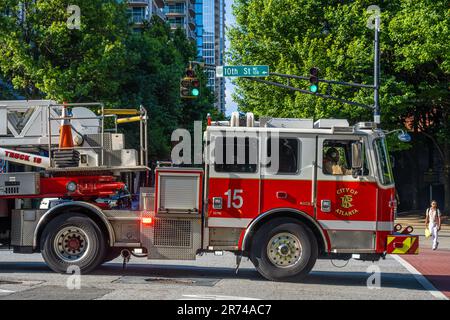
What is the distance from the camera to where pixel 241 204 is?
40.6 feet

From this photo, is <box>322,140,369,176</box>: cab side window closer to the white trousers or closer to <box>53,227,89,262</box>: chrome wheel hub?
<box>53,227,89,262</box>: chrome wheel hub

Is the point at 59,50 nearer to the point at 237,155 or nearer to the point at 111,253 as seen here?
the point at 111,253

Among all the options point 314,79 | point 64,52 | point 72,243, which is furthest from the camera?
point 64,52

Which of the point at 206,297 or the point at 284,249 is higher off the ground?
the point at 284,249

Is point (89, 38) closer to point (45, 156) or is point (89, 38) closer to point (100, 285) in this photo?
point (45, 156)

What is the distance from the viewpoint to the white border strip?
11.7 metres

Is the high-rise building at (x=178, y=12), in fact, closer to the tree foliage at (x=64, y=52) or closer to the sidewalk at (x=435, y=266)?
the tree foliage at (x=64, y=52)

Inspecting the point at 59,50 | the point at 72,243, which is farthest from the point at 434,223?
the point at 59,50

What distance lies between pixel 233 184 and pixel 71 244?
309 centimetres

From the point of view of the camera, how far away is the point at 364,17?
38.1m

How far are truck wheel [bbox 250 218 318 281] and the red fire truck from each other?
17 millimetres

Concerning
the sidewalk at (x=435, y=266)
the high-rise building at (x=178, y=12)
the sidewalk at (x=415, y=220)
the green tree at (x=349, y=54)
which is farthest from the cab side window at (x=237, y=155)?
the high-rise building at (x=178, y=12)

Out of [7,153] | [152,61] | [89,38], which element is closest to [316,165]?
[7,153]

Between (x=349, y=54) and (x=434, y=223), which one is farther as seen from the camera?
(x=349, y=54)
